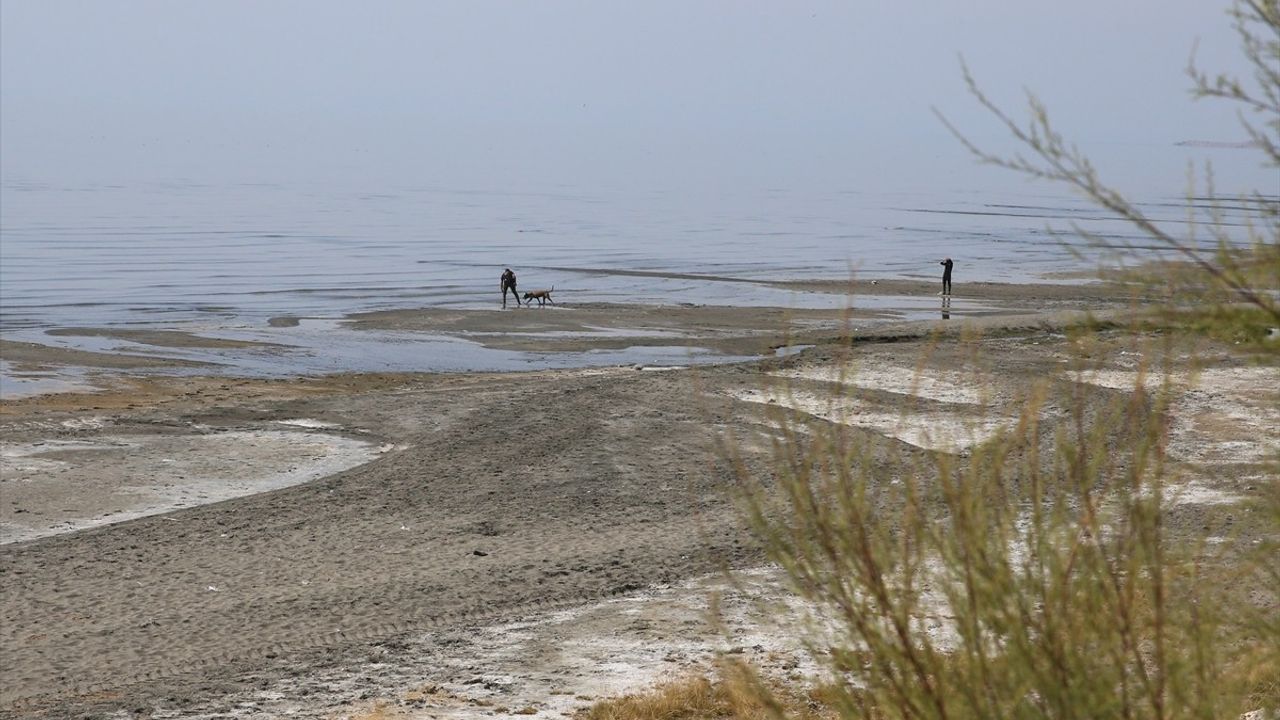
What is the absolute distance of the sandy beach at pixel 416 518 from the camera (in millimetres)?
12336

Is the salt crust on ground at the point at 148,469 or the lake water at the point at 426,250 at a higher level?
the lake water at the point at 426,250

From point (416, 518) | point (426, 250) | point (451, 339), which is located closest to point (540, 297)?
point (451, 339)

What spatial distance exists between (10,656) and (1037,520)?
37.4 feet

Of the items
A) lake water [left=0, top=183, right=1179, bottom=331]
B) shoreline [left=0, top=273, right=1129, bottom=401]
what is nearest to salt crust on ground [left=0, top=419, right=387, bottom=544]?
shoreline [left=0, top=273, right=1129, bottom=401]

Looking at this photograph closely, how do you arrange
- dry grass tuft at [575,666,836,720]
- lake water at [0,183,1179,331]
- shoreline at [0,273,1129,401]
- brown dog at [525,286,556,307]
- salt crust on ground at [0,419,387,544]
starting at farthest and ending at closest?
1. lake water at [0,183,1179,331]
2. brown dog at [525,286,556,307]
3. shoreline at [0,273,1129,401]
4. salt crust on ground at [0,419,387,544]
5. dry grass tuft at [575,666,836,720]

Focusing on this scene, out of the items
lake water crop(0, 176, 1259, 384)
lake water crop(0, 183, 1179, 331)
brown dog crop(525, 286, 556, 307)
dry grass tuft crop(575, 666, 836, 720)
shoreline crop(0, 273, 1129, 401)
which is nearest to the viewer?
dry grass tuft crop(575, 666, 836, 720)

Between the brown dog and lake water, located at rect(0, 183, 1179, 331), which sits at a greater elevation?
lake water, located at rect(0, 183, 1179, 331)

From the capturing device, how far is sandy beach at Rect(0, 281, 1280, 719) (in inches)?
486

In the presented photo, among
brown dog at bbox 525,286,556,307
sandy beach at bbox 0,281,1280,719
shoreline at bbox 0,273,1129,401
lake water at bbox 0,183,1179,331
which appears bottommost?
sandy beach at bbox 0,281,1280,719

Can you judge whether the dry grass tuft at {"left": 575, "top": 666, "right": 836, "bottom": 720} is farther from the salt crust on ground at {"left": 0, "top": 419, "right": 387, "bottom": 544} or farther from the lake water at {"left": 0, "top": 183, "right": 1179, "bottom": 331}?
the lake water at {"left": 0, "top": 183, "right": 1179, "bottom": 331}

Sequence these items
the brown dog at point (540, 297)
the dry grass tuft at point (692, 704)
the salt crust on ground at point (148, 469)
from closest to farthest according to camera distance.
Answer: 1. the dry grass tuft at point (692, 704)
2. the salt crust on ground at point (148, 469)
3. the brown dog at point (540, 297)

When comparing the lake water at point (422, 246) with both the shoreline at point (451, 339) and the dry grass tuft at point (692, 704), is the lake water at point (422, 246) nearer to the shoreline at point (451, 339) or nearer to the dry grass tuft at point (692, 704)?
Answer: the shoreline at point (451, 339)

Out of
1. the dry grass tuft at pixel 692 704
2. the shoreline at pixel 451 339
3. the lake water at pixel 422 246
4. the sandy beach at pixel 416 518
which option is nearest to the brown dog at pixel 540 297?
the shoreline at pixel 451 339

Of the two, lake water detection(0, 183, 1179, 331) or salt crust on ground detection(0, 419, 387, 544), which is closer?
salt crust on ground detection(0, 419, 387, 544)
